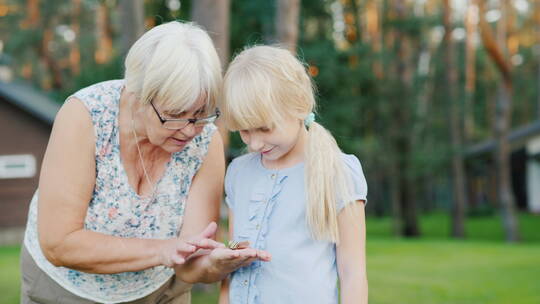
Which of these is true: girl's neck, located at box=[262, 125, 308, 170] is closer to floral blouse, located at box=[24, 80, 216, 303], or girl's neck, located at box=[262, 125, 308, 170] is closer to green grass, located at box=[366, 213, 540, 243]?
floral blouse, located at box=[24, 80, 216, 303]

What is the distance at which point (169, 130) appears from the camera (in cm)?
245

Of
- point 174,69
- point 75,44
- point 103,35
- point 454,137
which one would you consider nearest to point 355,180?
point 174,69

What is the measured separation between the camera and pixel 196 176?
2787 millimetres

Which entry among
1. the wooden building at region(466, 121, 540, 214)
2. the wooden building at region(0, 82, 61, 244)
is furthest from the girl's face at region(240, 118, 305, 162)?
the wooden building at region(466, 121, 540, 214)

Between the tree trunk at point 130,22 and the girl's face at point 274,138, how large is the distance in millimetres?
4634

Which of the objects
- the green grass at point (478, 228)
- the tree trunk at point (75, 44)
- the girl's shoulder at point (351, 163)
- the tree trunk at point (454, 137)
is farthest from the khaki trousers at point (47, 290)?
the tree trunk at point (75, 44)

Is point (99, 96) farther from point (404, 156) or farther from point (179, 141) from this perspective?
point (404, 156)

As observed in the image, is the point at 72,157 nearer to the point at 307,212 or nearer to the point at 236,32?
the point at 307,212

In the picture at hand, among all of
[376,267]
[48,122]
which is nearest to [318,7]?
[48,122]

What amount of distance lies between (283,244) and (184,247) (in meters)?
0.42

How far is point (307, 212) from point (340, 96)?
19.1m

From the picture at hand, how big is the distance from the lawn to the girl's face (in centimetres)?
453

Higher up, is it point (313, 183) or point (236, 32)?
point (236, 32)

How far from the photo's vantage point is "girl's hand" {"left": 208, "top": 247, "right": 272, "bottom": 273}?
7.76 feet
